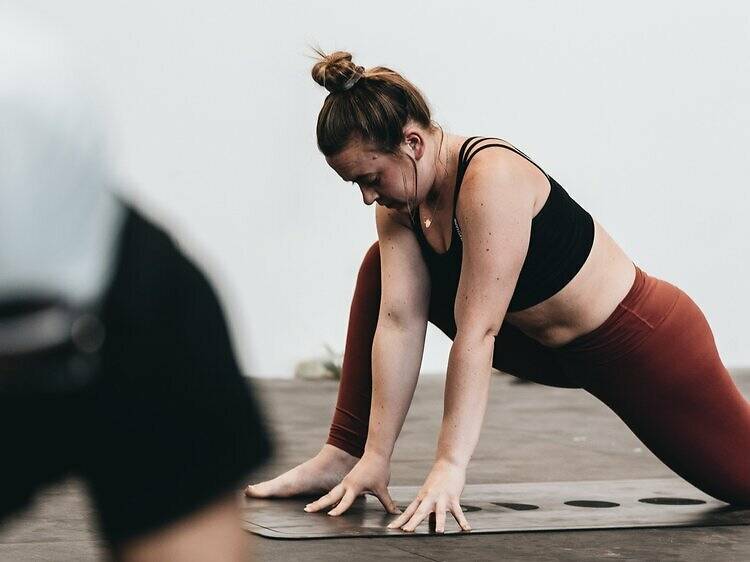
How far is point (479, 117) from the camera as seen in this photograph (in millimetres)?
5277

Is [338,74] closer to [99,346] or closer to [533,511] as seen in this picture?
[533,511]

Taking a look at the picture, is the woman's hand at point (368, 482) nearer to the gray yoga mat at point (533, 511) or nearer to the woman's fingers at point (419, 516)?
the gray yoga mat at point (533, 511)

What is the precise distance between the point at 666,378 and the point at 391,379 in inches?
19.9

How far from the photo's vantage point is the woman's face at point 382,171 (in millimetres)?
2312

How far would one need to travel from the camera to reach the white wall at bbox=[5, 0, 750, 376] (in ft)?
15.4

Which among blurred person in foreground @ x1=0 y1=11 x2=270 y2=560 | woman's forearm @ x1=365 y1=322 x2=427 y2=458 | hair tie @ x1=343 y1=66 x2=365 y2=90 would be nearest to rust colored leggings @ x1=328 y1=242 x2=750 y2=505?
woman's forearm @ x1=365 y1=322 x2=427 y2=458

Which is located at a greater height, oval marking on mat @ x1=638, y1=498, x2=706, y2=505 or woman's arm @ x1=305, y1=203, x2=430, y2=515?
woman's arm @ x1=305, y1=203, x2=430, y2=515

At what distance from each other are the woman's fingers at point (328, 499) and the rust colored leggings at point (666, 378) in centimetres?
39

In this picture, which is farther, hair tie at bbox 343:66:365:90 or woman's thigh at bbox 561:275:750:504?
woman's thigh at bbox 561:275:750:504

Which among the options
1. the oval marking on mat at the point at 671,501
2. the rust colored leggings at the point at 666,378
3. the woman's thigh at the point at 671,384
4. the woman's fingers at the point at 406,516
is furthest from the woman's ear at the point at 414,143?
the oval marking on mat at the point at 671,501

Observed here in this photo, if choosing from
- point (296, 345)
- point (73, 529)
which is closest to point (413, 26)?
point (296, 345)

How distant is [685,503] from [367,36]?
2.80 meters

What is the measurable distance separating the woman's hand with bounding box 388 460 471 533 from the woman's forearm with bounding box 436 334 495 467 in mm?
19

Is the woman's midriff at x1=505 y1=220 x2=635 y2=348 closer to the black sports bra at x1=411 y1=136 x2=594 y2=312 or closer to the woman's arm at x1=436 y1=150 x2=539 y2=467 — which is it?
the black sports bra at x1=411 y1=136 x2=594 y2=312
